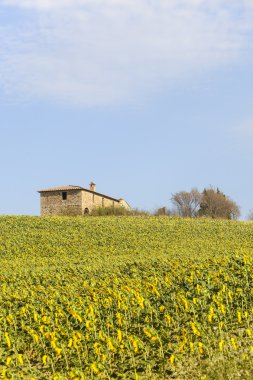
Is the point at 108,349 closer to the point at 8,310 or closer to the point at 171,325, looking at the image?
the point at 171,325

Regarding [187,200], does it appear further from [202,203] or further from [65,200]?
[65,200]

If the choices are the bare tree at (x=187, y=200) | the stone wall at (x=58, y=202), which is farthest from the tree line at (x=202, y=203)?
the stone wall at (x=58, y=202)

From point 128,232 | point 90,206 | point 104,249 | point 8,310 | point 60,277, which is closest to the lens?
point 8,310

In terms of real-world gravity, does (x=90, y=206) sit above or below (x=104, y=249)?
above

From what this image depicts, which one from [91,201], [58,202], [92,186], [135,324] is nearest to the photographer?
[135,324]

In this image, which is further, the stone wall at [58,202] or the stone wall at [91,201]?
the stone wall at [91,201]

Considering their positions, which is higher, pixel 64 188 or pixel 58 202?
pixel 64 188

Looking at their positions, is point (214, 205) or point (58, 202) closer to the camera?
point (58, 202)

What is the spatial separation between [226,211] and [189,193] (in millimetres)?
8493

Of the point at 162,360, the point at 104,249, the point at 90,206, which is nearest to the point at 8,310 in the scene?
the point at 162,360

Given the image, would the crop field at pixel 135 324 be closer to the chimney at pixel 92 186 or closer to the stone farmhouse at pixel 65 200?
the stone farmhouse at pixel 65 200

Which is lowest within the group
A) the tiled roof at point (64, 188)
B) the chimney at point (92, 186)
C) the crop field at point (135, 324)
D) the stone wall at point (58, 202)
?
the crop field at point (135, 324)

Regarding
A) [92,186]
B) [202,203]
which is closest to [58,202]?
[92,186]

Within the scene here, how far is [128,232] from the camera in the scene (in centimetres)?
4131
